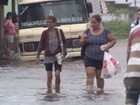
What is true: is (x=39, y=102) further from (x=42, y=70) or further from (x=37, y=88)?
(x=42, y=70)

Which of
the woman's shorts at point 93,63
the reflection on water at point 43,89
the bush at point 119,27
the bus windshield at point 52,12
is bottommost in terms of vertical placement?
the bush at point 119,27

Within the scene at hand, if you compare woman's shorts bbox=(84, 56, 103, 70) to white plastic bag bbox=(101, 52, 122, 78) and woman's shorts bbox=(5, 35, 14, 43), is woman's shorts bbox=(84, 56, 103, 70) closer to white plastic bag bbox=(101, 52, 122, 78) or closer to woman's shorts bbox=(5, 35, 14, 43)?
white plastic bag bbox=(101, 52, 122, 78)

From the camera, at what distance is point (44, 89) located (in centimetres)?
1375

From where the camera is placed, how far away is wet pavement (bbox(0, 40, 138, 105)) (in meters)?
11.7

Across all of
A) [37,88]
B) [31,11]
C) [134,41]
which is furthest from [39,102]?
[31,11]

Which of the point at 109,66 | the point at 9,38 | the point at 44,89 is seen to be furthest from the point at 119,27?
the point at 109,66

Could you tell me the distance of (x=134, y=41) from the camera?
7.87 metres

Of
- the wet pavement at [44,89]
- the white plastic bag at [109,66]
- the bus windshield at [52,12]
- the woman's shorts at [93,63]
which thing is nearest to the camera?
the wet pavement at [44,89]

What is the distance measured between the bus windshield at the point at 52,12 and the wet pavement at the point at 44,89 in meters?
3.17

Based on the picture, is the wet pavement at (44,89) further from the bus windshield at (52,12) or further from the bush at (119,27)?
the bush at (119,27)

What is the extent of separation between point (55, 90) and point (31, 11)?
999 cm

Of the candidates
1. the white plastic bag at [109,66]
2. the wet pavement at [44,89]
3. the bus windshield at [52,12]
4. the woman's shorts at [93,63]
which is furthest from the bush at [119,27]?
the white plastic bag at [109,66]

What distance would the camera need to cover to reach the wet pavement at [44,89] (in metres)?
11.7

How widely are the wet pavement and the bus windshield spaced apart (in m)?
3.17
